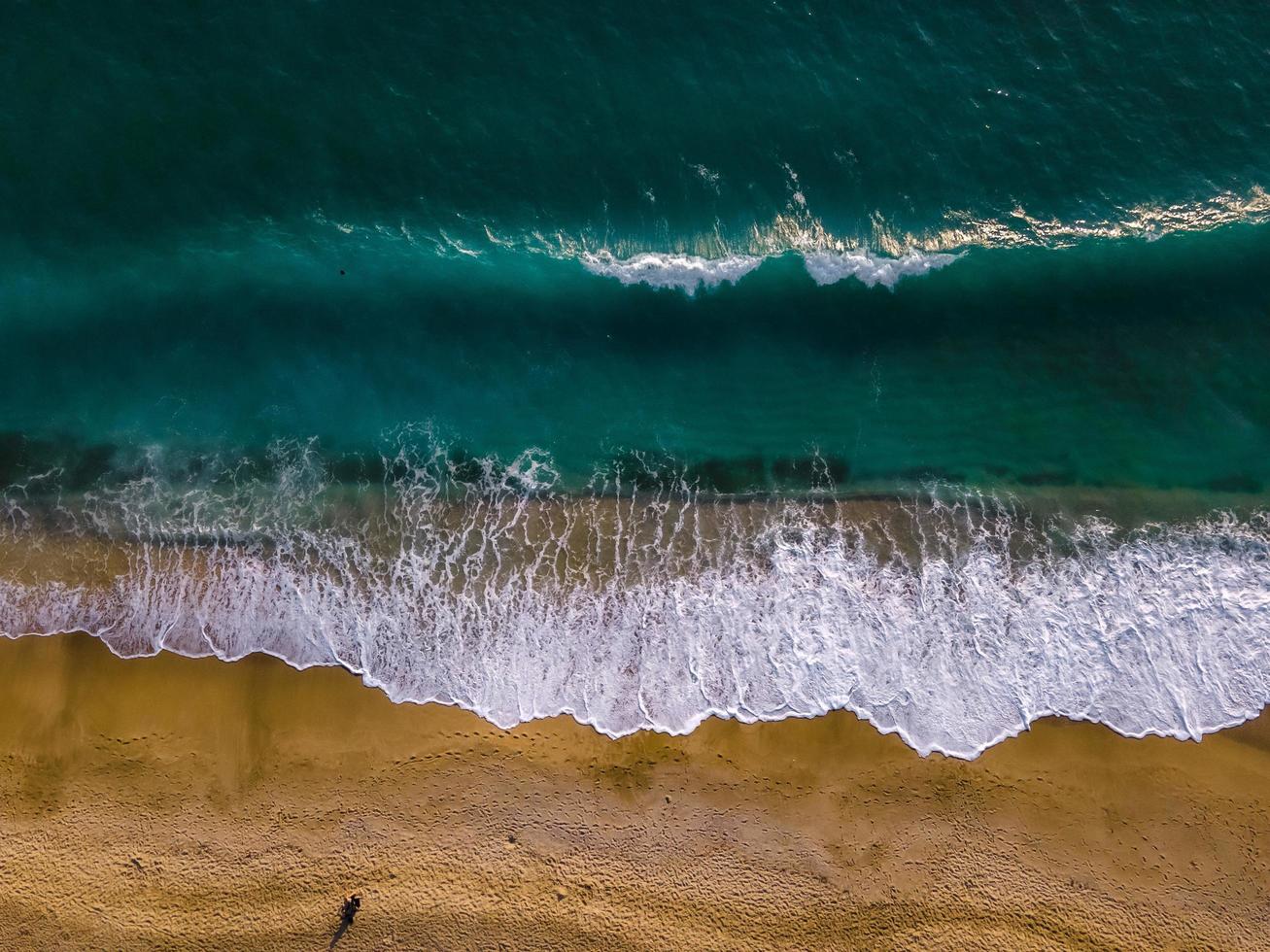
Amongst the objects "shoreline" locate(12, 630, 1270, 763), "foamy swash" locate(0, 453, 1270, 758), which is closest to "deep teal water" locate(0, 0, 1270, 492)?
"foamy swash" locate(0, 453, 1270, 758)

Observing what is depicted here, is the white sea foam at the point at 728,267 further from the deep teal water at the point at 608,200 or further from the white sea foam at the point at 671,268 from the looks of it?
the deep teal water at the point at 608,200

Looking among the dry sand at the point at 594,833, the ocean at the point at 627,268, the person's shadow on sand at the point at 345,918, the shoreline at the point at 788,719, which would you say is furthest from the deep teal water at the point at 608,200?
the person's shadow on sand at the point at 345,918

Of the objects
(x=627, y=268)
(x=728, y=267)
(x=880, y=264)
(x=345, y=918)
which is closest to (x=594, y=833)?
(x=345, y=918)

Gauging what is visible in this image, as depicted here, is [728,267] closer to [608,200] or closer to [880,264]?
[608,200]

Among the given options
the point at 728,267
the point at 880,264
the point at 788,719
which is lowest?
the point at 788,719

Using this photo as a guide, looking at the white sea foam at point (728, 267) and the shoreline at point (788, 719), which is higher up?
the white sea foam at point (728, 267)

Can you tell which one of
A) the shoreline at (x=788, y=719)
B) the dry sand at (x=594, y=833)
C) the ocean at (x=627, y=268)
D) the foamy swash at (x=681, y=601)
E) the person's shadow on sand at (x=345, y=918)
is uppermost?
the ocean at (x=627, y=268)
